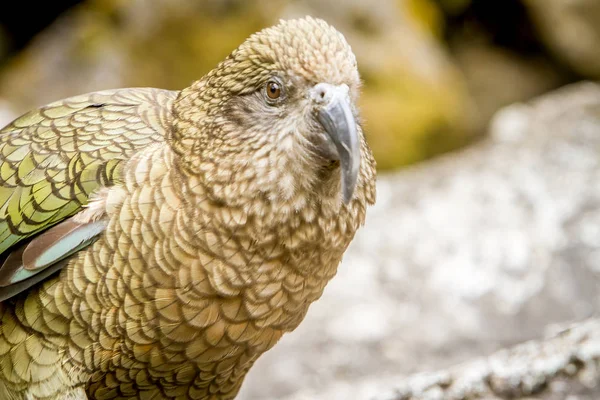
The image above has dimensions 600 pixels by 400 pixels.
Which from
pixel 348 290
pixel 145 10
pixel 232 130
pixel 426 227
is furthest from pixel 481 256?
pixel 145 10

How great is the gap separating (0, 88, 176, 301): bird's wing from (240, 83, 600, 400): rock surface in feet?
6.24

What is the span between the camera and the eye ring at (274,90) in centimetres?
249

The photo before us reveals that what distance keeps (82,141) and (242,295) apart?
2.94 ft

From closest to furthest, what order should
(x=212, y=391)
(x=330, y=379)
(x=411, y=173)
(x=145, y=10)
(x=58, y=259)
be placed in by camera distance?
(x=58, y=259)
(x=212, y=391)
(x=330, y=379)
(x=411, y=173)
(x=145, y=10)

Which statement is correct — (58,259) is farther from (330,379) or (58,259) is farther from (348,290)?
(348,290)

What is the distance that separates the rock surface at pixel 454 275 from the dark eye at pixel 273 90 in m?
2.00

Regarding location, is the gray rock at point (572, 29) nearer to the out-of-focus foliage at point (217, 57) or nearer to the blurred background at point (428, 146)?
the blurred background at point (428, 146)

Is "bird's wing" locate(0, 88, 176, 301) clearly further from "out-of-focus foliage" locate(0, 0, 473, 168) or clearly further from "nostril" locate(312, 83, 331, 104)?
"out-of-focus foliage" locate(0, 0, 473, 168)

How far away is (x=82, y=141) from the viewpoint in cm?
294

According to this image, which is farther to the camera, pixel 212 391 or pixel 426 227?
pixel 426 227

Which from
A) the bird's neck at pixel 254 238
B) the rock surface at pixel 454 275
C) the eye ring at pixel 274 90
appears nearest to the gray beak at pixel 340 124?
the eye ring at pixel 274 90

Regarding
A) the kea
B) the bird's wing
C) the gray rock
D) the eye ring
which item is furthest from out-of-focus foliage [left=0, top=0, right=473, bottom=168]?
the eye ring

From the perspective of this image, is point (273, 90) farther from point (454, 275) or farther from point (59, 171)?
point (454, 275)

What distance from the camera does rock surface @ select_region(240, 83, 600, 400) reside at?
4.64 m
